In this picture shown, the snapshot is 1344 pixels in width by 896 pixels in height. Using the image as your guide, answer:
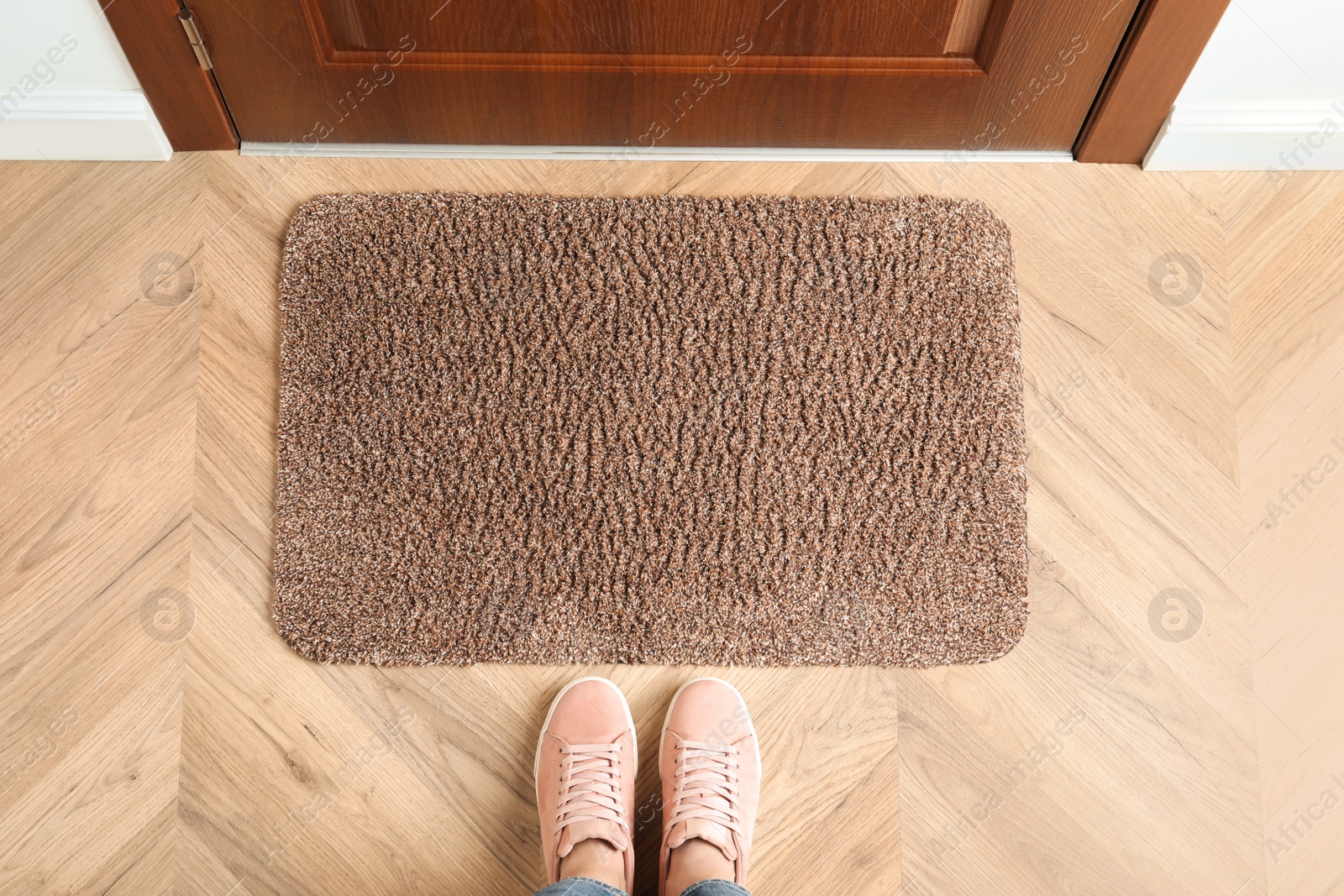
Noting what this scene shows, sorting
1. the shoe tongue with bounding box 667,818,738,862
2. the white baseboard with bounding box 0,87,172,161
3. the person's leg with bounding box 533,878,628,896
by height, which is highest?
the white baseboard with bounding box 0,87,172,161

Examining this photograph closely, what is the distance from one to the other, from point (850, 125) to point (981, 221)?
0.19m

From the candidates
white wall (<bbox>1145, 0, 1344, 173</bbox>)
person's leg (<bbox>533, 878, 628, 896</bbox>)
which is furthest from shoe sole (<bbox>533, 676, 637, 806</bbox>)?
white wall (<bbox>1145, 0, 1344, 173</bbox>)

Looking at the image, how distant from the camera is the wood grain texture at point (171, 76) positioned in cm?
91

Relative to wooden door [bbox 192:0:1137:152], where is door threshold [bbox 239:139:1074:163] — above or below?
below

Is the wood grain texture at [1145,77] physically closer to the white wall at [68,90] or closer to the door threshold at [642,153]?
the door threshold at [642,153]

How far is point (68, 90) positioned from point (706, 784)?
3.30ft

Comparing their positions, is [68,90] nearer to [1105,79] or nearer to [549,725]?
[549,725]

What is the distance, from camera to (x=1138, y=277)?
1.04 metres

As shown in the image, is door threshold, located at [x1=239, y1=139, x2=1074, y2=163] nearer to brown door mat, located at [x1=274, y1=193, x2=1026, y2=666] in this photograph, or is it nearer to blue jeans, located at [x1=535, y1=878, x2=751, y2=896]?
brown door mat, located at [x1=274, y1=193, x2=1026, y2=666]

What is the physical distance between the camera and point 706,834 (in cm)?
87

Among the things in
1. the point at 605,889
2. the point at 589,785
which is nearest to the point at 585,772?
the point at 589,785

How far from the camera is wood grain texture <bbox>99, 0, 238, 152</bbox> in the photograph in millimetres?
906

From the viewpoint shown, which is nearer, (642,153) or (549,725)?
(549,725)

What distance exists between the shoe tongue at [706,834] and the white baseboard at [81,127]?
0.95 metres
